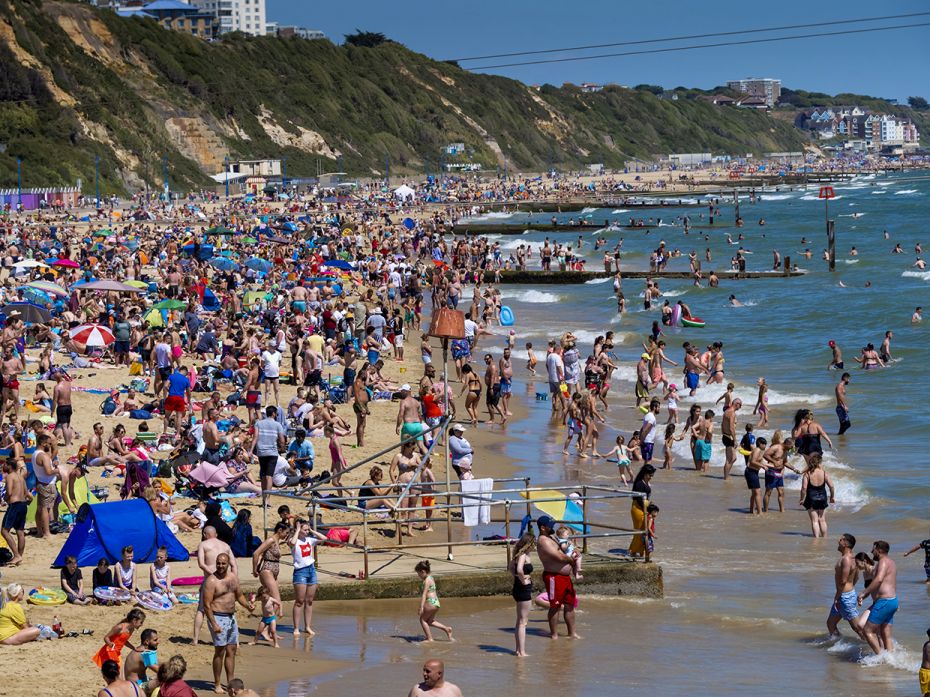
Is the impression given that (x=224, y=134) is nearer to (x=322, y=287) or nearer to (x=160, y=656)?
(x=322, y=287)

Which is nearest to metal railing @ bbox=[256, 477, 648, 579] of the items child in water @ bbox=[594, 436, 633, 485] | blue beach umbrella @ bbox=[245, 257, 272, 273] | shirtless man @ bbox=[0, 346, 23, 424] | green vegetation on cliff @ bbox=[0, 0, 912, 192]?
child in water @ bbox=[594, 436, 633, 485]

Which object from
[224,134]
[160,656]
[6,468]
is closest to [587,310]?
[6,468]

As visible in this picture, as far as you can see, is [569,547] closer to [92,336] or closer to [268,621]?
[268,621]

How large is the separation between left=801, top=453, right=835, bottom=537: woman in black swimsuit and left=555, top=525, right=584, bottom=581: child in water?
3543 mm

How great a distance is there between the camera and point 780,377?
27078 millimetres

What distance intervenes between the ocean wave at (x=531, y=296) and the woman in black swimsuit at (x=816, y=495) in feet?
90.4

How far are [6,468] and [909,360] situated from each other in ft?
70.7

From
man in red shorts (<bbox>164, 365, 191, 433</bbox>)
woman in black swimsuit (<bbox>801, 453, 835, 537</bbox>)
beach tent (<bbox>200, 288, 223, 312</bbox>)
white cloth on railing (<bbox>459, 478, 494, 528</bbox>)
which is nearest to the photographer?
white cloth on railing (<bbox>459, 478, 494, 528</bbox>)

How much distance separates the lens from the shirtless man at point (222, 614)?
30.8 feet

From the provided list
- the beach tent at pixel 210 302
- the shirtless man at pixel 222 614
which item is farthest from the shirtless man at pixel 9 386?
the beach tent at pixel 210 302

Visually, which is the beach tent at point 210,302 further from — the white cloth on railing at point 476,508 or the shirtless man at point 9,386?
the white cloth on railing at point 476,508

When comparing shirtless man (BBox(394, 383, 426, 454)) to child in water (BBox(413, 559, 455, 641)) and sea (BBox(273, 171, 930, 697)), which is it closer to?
sea (BBox(273, 171, 930, 697))

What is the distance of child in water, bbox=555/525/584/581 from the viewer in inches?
448

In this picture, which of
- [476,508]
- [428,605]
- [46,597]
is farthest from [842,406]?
[46,597]
